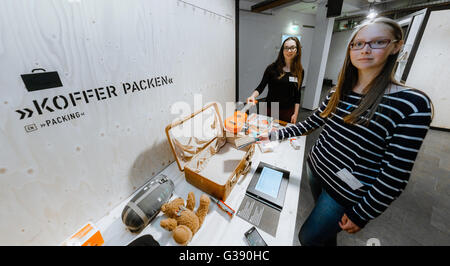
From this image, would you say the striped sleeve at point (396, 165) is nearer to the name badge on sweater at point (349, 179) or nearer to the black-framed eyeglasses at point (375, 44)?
the name badge on sweater at point (349, 179)

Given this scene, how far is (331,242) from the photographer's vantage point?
892 millimetres

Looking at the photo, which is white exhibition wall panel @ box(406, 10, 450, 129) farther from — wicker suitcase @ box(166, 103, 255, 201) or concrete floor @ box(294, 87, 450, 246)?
wicker suitcase @ box(166, 103, 255, 201)

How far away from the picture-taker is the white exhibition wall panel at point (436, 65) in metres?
2.71

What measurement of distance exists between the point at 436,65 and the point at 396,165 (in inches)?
167

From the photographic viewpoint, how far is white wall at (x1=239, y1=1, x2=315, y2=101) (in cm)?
350

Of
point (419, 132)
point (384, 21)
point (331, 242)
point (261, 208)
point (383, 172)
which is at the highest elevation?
point (384, 21)

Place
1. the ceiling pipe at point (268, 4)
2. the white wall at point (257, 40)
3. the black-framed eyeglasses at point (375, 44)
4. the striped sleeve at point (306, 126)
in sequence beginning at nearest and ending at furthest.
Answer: the black-framed eyeglasses at point (375, 44)
the striped sleeve at point (306, 126)
the ceiling pipe at point (268, 4)
the white wall at point (257, 40)

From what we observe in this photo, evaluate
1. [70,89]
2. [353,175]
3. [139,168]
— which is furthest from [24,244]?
[353,175]

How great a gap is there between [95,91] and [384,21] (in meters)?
1.21

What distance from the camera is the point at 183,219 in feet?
2.24

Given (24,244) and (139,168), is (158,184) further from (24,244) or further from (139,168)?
(24,244)

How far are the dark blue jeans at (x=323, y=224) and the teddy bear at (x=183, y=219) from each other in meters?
0.63

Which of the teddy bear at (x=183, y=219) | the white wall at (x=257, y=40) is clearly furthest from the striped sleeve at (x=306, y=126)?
the white wall at (x=257, y=40)

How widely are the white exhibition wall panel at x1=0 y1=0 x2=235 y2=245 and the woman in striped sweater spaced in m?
Answer: 1.01
